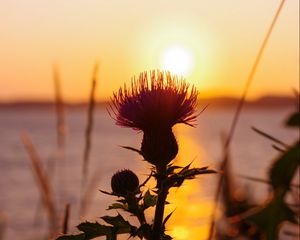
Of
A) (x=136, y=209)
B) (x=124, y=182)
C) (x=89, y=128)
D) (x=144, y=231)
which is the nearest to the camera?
(x=144, y=231)

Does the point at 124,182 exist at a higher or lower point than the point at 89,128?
higher

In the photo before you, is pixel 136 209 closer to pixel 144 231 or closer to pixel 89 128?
pixel 144 231

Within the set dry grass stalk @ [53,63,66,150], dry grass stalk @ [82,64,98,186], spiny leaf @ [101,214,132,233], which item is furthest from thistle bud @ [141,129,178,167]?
dry grass stalk @ [53,63,66,150]

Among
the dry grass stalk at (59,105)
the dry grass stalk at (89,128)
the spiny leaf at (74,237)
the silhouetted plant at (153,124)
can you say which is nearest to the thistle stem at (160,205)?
the silhouetted plant at (153,124)

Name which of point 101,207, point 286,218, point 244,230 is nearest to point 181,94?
point 286,218

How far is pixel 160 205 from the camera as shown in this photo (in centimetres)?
144

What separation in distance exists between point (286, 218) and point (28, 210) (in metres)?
27.2

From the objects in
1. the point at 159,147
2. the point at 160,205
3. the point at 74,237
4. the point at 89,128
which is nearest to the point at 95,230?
the point at 74,237

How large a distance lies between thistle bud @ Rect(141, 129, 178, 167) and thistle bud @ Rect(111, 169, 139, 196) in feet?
0.27

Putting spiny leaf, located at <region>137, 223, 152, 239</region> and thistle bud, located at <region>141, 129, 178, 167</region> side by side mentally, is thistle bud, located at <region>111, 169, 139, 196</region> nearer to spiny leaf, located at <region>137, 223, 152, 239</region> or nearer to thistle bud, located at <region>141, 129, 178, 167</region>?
thistle bud, located at <region>141, 129, 178, 167</region>

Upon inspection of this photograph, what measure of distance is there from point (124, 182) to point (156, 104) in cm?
24

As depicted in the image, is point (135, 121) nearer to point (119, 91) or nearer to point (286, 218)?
point (119, 91)

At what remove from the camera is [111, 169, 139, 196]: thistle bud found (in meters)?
1.65

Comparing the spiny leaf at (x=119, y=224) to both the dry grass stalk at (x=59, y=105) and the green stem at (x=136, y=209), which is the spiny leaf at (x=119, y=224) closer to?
the green stem at (x=136, y=209)
